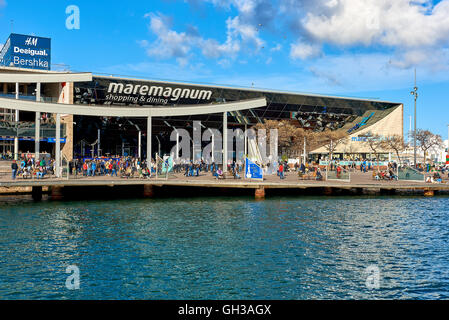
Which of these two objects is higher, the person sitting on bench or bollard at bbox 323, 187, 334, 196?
the person sitting on bench

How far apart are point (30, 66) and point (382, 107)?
55893mm


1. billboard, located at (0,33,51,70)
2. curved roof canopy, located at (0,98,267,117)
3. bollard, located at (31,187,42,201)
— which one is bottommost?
bollard, located at (31,187,42,201)

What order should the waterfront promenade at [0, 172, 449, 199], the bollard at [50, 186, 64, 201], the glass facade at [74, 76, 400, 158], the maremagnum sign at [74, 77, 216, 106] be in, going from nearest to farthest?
the waterfront promenade at [0, 172, 449, 199], the bollard at [50, 186, 64, 201], the maremagnum sign at [74, 77, 216, 106], the glass facade at [74, 76, 400, 158]

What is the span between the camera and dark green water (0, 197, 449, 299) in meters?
11.3

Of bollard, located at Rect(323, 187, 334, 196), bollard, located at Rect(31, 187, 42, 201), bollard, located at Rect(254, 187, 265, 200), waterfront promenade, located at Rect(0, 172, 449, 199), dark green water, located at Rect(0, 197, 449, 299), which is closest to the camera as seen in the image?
dark green water, located at Rect(0, 197, 449, 299)

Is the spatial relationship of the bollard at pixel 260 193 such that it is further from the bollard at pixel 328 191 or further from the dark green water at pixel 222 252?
the bollard at pixel 328 191

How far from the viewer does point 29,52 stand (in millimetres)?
53062

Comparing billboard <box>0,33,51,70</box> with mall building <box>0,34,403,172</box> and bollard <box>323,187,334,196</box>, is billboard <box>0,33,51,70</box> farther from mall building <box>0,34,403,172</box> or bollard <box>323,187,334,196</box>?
bollard <box>323,187,334,196</box>

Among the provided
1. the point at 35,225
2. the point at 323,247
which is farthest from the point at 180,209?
the point at 323,247

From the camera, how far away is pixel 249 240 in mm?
Answer: 17109

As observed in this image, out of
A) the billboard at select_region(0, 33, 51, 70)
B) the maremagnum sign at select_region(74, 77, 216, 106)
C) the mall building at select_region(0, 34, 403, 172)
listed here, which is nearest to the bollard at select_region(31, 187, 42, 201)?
the mall building at select_region(0, 34, 403, 172)

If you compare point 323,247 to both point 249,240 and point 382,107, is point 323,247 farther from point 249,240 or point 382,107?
point 382,107

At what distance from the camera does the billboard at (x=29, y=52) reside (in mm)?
52581

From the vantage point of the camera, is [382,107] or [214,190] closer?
[214,190]
